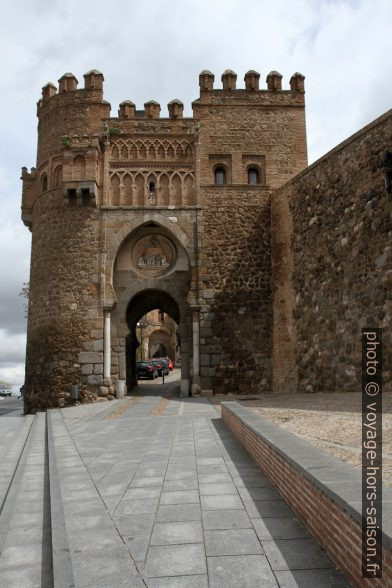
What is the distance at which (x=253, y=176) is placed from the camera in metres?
17.2

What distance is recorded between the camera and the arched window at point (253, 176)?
1720cm

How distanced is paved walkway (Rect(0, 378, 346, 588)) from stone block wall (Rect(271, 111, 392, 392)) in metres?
5.62

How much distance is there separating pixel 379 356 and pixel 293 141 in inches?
368

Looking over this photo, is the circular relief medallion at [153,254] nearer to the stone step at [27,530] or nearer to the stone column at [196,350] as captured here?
the stone column at [196,350]

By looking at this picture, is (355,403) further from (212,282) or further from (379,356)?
(212,282)

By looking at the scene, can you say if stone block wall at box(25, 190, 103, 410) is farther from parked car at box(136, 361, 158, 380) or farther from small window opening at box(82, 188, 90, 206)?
parked car at box(136, 361, 158, 380)

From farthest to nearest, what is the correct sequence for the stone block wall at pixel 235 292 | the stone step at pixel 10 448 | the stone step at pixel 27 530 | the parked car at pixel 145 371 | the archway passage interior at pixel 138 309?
1. the parked car at pixel 145 371
2. the archway passage interior at pixel 138 309
3. the stone block wall at pixel 235 292
4. the stone step at pixel 10 448
5. the stone step at pixel 27 530

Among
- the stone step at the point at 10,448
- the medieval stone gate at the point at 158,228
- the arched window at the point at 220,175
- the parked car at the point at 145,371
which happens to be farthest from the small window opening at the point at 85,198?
the parked car at the point at 145,371

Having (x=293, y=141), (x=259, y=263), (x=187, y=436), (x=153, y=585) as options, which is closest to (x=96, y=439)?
(x=187, y=436)

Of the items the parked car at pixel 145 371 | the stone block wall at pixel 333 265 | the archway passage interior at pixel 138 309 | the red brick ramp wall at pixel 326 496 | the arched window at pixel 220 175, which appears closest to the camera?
the red brick ramp wall at pixel 326 496

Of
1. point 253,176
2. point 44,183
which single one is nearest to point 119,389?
point 44,183

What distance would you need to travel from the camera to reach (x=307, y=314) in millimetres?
13734

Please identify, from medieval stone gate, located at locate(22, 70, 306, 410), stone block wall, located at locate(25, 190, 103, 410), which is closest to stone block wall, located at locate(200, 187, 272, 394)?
medieval stone gate, located at locate(22, 70, 306, 410)

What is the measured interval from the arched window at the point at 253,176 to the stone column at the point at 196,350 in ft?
16.4
